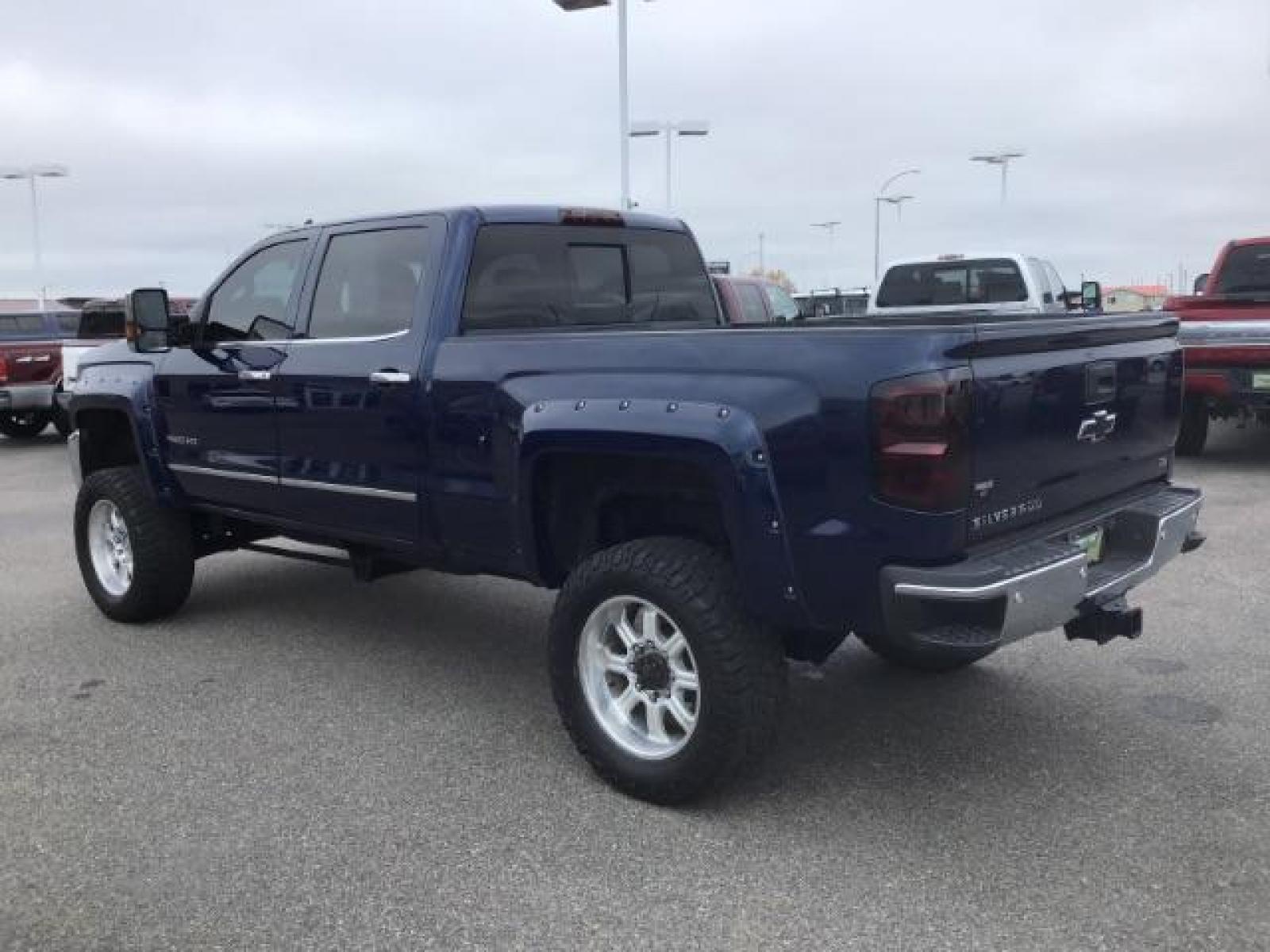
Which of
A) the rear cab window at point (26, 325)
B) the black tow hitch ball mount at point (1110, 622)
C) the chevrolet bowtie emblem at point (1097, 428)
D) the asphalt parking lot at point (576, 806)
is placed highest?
the rear cab window at point (26, 325)

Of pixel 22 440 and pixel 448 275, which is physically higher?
pixel 448 275

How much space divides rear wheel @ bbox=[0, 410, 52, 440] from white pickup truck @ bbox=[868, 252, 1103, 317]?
11533 mm

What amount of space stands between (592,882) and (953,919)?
0.97 metres

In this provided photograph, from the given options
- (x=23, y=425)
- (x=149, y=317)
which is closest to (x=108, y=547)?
(x=149, y=317)

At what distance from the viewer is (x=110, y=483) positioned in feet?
19.3

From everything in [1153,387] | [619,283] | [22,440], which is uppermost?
[619,283]

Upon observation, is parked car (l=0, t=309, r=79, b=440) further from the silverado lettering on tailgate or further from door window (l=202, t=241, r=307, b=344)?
the silverado lettering on tailgate

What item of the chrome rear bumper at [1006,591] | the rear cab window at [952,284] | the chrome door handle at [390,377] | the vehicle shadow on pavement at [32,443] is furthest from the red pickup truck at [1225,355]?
the vehicle shadow on pavement at [32,443]

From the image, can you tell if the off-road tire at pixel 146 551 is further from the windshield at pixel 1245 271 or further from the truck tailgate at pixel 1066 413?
the windshield at pixel 1245 271

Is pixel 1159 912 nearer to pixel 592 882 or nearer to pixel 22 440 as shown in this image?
pixel 592 882

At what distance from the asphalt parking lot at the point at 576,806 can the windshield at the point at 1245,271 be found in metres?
7.08

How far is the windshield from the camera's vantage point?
1149 cm

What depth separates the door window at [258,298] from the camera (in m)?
5.02

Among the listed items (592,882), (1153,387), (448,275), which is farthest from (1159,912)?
(448,275)
